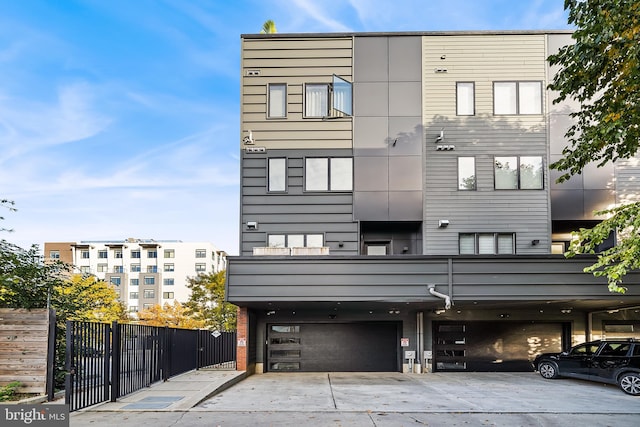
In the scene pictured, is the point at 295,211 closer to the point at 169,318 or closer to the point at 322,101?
the point at 322,101

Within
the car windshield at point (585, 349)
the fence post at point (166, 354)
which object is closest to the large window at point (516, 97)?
the car windshield at point (585, 349)

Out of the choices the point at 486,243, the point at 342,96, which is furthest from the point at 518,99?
the point at 342,96

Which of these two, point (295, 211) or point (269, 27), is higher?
point (269, 27)

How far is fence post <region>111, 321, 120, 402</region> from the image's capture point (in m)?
10.7

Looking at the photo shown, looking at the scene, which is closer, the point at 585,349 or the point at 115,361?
the point at 115,361

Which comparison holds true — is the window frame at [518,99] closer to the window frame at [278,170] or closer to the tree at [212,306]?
the window frame at [278,170]

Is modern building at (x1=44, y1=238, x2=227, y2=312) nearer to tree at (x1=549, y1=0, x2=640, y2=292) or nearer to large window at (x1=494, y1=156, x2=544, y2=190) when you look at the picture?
large window at (x1=494, y1=156, x2=544, y2=190)

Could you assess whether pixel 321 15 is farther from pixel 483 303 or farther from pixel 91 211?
pixel 91 211

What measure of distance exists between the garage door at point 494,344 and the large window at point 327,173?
6.22m

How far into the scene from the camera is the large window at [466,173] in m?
17.0

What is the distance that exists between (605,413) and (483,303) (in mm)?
5172

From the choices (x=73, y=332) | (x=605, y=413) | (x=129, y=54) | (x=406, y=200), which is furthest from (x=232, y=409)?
(x=129, y=54)

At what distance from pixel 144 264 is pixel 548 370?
74617 millimetres

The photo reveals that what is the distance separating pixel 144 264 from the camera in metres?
82.7
